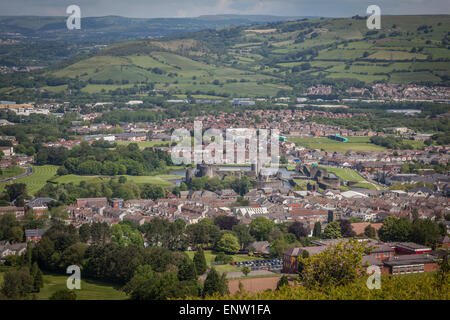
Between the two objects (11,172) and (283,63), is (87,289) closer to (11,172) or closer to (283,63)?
(11,172)

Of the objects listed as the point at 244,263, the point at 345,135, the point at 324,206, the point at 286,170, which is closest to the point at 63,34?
the point at 345,135

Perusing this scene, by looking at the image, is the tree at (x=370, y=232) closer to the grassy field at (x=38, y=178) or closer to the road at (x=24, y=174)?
the grassy field at (x=38, y=178)

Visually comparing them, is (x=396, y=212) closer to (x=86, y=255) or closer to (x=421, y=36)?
(x=86, y=255)

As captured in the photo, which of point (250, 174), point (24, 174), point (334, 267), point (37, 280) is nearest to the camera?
point (334, 267)

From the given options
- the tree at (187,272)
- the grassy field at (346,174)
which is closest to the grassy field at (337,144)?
the grassy field at (346,174)

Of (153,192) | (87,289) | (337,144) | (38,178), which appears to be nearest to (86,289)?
(87,289)

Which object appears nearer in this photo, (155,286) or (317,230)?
(155,286)
